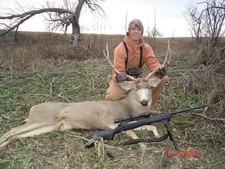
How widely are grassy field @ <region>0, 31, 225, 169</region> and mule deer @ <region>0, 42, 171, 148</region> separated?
139 millimetres

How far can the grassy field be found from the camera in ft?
14.4

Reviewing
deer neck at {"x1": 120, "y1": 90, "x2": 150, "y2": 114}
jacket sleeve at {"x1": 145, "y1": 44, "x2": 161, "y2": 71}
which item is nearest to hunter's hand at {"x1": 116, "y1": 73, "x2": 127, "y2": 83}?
deer neck at {"x1": 120, "y1": 90, "x2": 150, "y2": 114}

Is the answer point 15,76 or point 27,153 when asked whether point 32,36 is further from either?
point 27,153

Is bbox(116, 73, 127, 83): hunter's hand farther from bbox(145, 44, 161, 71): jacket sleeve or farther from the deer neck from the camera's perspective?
bbox(145, 44, 161, 71): jacket sleeve

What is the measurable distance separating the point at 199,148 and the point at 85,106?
1791 millimetres

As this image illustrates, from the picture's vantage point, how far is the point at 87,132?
547 cm

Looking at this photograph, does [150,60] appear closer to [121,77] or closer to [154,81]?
[154,81]

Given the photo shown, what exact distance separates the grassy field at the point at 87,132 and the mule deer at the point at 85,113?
0.14 metres

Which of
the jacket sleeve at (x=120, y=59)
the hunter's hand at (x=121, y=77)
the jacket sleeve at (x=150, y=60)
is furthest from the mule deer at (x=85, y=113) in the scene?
the jacket sleeve at (x=150, y=60)

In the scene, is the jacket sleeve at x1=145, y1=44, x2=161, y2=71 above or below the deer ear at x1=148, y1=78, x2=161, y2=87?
above

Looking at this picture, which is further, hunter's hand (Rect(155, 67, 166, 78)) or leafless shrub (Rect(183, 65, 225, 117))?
leafless shrub (Rect(183, 65, 225, 117))

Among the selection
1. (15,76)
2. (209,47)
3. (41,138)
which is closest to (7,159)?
(41,138)

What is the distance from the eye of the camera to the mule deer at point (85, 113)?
5.26m

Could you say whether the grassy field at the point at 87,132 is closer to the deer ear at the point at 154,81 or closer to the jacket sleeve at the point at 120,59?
the deer ear at the point at 154,81
